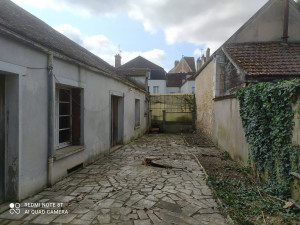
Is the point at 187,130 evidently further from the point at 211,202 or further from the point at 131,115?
the point at 211,202

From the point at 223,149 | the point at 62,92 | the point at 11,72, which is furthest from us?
the point at 223,149

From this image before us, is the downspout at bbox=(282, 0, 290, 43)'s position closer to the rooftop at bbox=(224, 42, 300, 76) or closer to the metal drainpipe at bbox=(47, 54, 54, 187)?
the rooftop at bbox=(224, 42, 300, 76)

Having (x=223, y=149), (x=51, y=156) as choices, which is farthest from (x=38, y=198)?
(x=223, y=149)

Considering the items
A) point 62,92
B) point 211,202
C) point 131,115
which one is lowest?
point 211,202

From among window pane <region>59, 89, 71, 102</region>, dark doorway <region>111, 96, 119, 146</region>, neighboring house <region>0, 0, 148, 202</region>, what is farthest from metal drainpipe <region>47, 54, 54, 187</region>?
dark doorway <region>111, 96, 119, 146</region>

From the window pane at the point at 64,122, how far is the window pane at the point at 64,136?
14cm

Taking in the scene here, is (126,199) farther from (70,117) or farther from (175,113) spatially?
(175,113)

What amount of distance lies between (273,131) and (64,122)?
5141mm

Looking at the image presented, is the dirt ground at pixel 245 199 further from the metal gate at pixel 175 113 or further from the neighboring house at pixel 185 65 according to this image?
the neighboring house at pixel 185 65

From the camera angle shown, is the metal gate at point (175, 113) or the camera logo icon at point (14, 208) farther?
the metal gate at point (175, 113)

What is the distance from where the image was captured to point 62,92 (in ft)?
16.7

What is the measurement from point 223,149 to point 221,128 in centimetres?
89

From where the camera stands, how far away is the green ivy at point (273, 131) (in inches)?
134

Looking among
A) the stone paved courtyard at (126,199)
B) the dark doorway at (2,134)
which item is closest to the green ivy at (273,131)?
the stone paved courtyard at (126,199)
